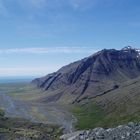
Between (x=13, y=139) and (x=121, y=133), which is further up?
(x=121, y=133)

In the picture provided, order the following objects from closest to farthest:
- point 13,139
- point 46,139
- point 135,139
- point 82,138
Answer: point 135,139 → point 82,138 → point 13,139 → point 46,139

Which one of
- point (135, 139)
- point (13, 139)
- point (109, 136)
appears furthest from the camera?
point (13, 139)

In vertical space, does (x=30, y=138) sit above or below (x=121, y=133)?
below

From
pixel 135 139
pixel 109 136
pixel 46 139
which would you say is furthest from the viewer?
pixel 46 139

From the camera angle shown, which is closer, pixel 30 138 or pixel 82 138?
pixel 82 138

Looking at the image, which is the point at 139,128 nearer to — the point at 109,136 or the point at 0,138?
the point at 109,136

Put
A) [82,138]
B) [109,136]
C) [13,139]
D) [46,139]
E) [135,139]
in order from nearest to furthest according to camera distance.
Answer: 1. [135,139]
2. [109,136]
3. [82,138]
4. [13,139]
5. [46,139]

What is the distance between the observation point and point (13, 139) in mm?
163500

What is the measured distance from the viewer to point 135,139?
249 feet

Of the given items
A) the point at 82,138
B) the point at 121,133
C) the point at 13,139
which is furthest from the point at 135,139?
the point at 13,139

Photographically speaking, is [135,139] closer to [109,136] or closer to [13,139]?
[109,136]

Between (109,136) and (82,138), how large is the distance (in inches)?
539

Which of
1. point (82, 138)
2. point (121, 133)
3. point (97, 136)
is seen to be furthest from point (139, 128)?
point (82, 138)

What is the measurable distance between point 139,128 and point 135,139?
10.5 m
